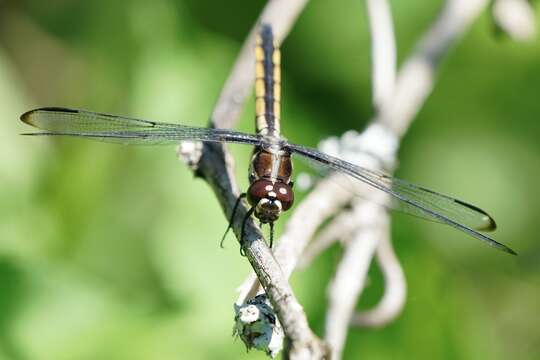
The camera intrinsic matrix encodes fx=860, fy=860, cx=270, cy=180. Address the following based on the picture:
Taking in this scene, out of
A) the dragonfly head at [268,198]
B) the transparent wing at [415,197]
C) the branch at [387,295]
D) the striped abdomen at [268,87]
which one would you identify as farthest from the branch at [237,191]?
the branch at [387,295]

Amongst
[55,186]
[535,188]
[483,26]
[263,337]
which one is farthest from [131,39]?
[263,337]

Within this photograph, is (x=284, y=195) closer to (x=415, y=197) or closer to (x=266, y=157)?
(x=266, y=157)

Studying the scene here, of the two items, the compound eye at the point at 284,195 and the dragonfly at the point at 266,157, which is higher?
the dragonfly at the point at 266,157

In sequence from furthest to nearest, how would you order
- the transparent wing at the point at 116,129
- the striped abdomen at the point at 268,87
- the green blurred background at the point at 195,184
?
1. the green blurred background at the point at 195,184
2. the striped abdomen at the point at 268,87
3. the transparent wing at the point at 116,129

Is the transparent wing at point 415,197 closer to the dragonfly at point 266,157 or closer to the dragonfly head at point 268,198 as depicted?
the dragonfly at point 266,157

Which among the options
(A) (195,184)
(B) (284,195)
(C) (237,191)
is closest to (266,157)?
(B) (284,195)

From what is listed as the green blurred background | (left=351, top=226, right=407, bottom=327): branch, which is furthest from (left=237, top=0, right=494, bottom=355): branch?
the green blurred background
